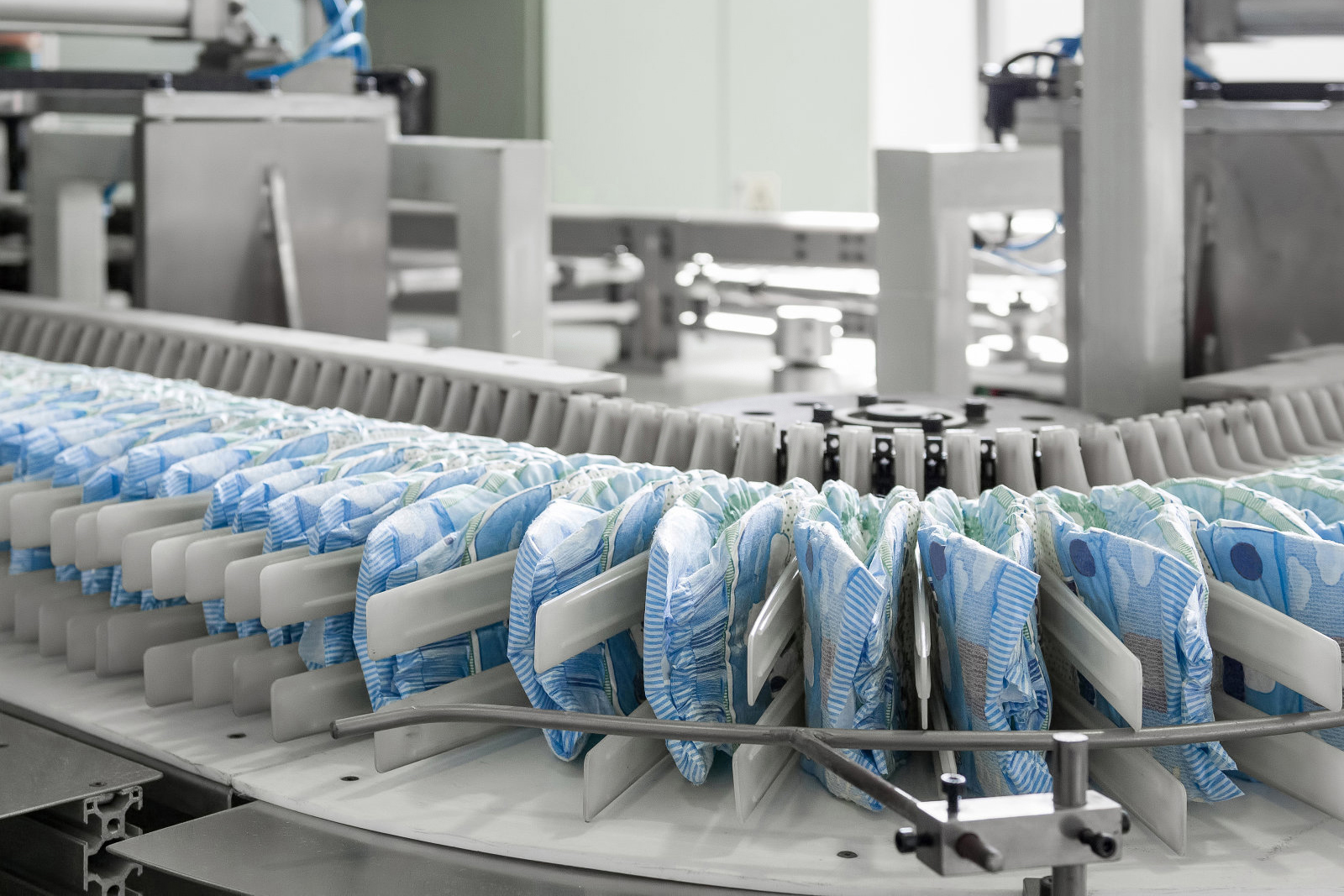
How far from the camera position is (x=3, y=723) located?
2.96ft

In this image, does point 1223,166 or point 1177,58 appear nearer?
point 1177,58

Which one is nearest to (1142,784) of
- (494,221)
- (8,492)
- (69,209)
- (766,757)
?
(766,757)

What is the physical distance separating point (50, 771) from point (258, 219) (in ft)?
3.99

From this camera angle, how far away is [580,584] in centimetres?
81

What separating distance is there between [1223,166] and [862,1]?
146 inches

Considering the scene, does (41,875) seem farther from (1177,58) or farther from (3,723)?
(1177,58)

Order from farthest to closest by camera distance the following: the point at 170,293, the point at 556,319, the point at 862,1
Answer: the point at 862,1, the point at 556,319, the point at 170,293

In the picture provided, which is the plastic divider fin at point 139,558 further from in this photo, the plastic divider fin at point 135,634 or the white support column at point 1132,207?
the white support column at point 1132,207

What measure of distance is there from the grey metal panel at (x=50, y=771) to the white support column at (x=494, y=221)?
1228 mm

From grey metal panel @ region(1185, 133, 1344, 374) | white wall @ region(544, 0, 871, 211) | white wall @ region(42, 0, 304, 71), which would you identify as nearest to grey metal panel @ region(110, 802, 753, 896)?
grey metal panel @ region(1185, 133, 1344, 374)

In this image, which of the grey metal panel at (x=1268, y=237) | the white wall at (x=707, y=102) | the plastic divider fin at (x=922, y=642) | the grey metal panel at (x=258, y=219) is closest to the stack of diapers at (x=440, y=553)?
the plastic divider fin at (x=922, y=642)

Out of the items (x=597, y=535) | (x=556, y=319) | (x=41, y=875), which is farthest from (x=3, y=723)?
(x=556, y=319)

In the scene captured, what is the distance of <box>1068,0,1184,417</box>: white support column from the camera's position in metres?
1.23

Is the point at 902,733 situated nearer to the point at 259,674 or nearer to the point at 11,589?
the point at 259,674
